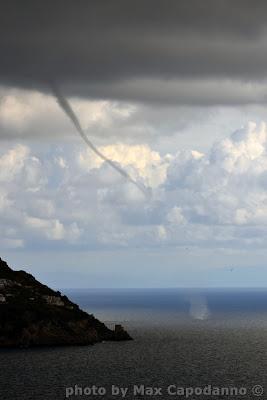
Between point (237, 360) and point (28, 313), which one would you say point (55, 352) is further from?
point (237, 360)

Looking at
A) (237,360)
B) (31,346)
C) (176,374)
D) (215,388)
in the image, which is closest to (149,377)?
(176,374)

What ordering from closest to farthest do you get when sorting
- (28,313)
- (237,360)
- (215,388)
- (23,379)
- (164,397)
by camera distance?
1. (164,397)
2. (215,388)
3. (23,379)
4. (237,360)
5. (28,313)

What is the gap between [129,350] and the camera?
194m

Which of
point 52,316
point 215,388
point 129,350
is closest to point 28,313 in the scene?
point 52,316

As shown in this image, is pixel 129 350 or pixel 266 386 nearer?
pixel 266 386

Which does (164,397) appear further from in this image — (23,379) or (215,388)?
(23,379)

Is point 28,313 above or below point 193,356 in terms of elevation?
above

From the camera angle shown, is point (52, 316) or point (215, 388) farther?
point (52, 316)

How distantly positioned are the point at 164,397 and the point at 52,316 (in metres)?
78.6

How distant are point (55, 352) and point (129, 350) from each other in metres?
23.4

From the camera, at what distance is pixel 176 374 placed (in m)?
149

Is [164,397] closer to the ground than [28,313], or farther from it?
closer to the ground

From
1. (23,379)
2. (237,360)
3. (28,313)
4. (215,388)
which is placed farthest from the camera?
(28,313)

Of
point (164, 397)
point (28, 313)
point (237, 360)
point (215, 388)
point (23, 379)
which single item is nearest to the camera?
point (164, 397)
